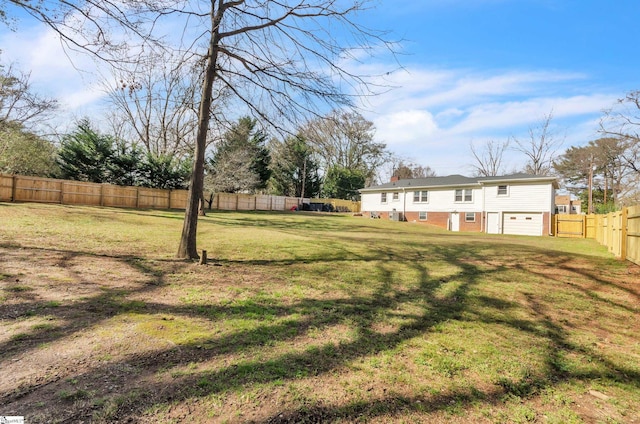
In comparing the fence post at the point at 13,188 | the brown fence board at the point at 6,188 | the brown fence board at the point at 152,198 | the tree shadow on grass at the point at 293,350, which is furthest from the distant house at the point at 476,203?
the brown fence board at the point at 6,188

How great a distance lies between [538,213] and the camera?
23.3 m

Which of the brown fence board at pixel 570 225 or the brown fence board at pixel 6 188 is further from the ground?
the brown fence board at pixel 6 188

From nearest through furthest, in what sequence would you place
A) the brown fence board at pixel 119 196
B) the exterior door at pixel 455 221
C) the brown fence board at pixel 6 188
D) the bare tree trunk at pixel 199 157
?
1. the bare tree trunk at pixel 199 157
2. the brown fence board at pixel 6 188
3. the brown fence board at pixel 119 196
4. the exterior door at pixel 455 221

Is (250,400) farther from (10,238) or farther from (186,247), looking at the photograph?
(10,238)

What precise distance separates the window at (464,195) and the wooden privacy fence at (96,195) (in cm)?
2070

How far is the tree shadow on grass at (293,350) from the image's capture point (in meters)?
2.30

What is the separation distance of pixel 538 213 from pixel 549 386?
2487cm

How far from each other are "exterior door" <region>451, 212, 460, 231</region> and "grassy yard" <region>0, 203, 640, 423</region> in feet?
69.2

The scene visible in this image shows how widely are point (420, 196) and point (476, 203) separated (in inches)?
205

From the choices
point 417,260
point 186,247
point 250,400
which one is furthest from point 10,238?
point 417,260

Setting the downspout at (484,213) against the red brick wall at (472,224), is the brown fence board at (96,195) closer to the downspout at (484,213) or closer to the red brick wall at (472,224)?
the red brick wall at (472,224)

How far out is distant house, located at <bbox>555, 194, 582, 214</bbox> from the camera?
4072cm

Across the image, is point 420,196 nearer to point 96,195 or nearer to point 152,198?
point 152,198

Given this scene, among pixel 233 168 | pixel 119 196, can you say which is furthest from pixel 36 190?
pixel 233 168
